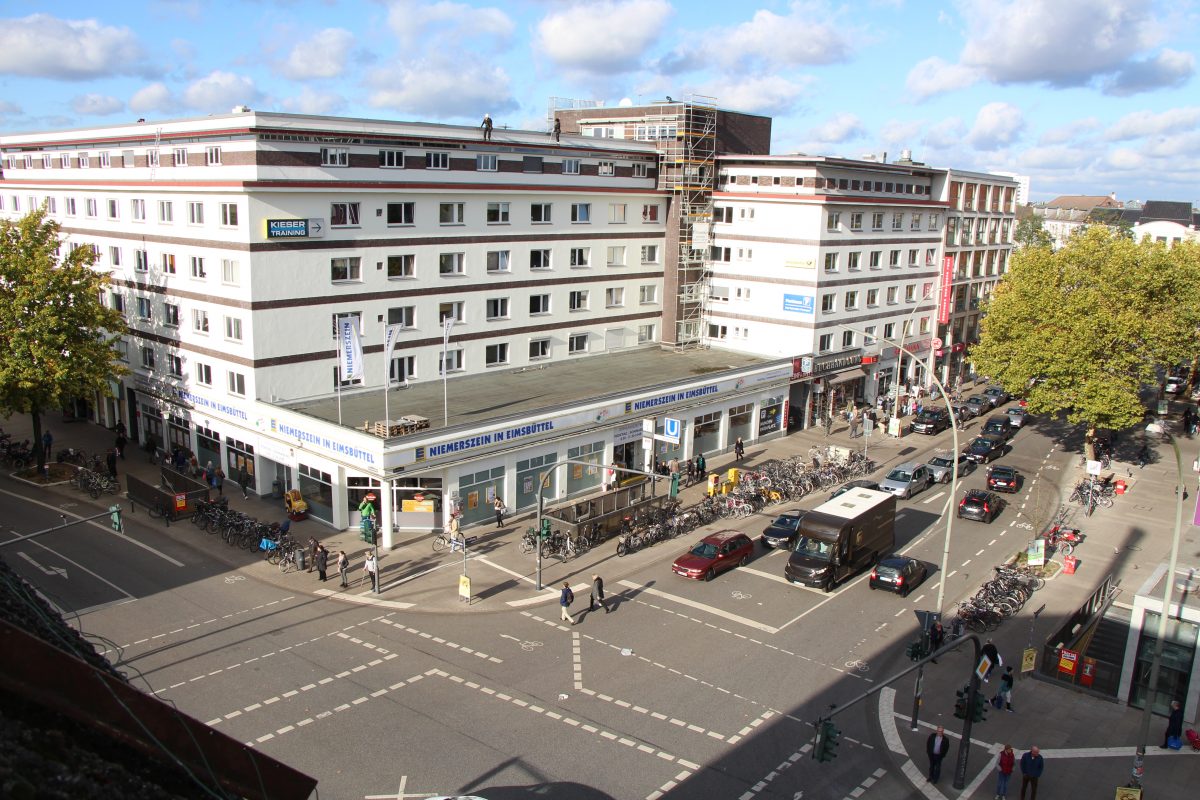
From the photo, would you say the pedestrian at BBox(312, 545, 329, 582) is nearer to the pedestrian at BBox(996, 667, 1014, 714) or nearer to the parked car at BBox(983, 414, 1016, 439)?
the pedestrian at BBox(996, 667, 1014, 714)

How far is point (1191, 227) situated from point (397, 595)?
151 meters

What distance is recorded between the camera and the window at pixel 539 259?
49659 millimetres

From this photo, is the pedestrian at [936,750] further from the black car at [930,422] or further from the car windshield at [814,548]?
the black car at [930,422]

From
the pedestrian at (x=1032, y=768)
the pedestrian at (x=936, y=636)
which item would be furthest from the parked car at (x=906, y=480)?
the pedestrian at (x=1032, y=768)

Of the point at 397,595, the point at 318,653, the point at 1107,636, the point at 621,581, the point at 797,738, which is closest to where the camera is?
the point at 797,738

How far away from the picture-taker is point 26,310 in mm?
40531

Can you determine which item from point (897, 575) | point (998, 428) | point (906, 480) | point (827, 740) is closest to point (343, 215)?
point (897, 575)

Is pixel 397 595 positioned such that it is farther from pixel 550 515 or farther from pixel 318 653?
pixel 550 515

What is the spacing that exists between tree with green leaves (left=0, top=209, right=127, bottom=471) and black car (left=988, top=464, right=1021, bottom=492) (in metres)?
44.0

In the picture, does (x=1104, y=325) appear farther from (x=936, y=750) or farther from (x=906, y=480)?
(x=936, y=750)

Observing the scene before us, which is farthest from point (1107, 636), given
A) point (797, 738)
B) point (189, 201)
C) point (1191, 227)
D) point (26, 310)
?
point (1191, 227)

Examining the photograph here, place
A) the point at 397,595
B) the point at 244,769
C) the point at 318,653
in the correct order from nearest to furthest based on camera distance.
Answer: the point at 244,769, the point at 318,653, the point at 397,595

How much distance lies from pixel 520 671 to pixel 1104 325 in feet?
124

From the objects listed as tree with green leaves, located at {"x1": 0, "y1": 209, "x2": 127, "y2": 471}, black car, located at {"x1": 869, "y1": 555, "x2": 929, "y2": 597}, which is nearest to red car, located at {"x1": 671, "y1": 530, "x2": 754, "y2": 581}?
black car, located at {"x1": 869, "y1": 555, "x2": 929, "y2": 597}
